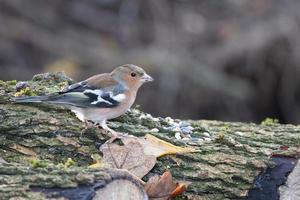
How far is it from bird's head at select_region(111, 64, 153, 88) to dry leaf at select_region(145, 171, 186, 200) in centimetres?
124

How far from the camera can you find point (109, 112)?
5.77 metres

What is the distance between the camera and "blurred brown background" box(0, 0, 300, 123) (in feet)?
35.3

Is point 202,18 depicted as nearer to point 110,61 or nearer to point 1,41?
point 110,61

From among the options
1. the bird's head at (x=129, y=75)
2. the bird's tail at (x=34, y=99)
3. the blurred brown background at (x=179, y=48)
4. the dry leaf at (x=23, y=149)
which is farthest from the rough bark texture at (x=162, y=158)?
the blurred brown background at (x=179, y=48)

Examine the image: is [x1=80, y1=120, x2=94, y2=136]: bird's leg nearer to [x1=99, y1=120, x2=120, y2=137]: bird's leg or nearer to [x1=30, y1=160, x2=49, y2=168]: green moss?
[x1=99, y1=120, x2=120, y2=137]: bird's leg

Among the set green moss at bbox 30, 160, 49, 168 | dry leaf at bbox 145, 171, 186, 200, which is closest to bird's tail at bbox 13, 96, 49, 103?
green moss at bbox 30, 160, 49, 168

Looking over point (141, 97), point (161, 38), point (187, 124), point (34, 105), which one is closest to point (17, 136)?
point (34, 105)

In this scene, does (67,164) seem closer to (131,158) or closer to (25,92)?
(131,158)

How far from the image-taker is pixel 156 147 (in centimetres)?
542

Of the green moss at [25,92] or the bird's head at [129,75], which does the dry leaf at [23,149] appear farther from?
the bird's head at [129,75]

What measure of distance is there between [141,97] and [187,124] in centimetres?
467

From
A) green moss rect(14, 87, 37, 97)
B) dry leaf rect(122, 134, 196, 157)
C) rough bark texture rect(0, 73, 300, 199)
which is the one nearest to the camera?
rough bark texture rect(0, 73, 300, 199)

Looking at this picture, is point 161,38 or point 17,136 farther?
point 161,38

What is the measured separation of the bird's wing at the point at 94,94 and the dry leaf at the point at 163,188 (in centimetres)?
94
